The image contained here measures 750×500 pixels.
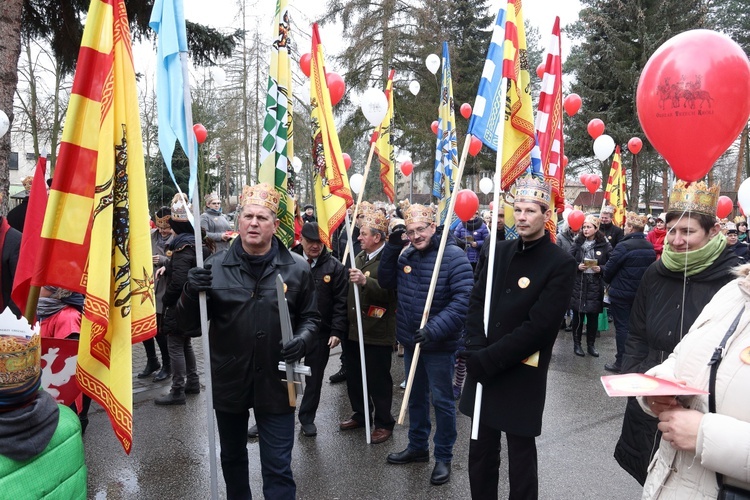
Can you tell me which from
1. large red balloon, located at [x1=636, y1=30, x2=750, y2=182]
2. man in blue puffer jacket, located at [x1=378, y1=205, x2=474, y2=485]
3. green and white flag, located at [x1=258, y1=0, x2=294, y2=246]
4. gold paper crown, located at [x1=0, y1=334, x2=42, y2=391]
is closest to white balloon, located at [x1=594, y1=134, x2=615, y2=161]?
man in blue puffer jacket, located at [x1=378, y1=205, x2=474, y2=485]

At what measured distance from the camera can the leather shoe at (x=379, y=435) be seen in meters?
4.98

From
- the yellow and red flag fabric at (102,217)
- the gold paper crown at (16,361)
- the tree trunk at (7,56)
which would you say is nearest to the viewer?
the gold paper crown at (16,361)

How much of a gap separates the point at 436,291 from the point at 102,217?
2559mm

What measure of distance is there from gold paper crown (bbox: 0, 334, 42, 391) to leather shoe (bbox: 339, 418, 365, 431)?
142 inches

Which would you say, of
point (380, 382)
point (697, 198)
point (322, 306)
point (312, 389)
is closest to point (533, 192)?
point (697, 198)

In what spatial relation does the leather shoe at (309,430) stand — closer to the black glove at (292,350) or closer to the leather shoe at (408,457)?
the leather shoe at (408,457)

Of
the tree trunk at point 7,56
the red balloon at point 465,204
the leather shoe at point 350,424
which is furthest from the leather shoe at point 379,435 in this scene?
the tree trunk at point 7,56

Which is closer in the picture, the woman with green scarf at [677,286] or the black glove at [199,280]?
the woman with green scarf at [677,286]

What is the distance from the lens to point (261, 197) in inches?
133

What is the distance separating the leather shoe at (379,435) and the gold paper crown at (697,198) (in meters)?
3.16

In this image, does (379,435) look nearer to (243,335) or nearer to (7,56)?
(243,335)

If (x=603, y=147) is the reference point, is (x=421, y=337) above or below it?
below

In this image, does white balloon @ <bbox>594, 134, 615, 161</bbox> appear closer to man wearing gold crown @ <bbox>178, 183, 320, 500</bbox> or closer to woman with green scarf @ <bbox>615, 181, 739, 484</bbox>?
woman with green scarf @ <bbox>615, 181, 739, 484</bbox>

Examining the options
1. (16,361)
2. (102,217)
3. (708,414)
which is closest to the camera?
(708,414)
